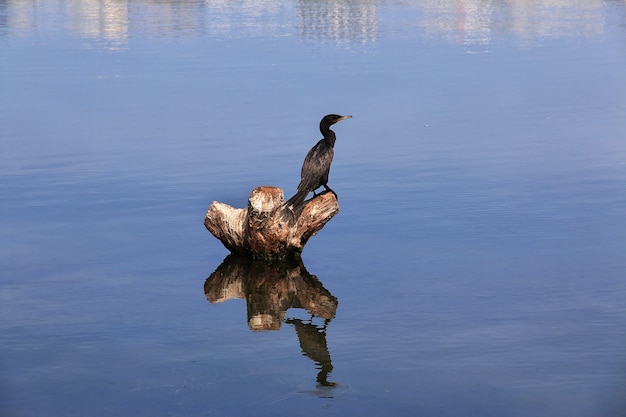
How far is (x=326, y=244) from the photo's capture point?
48.9ft

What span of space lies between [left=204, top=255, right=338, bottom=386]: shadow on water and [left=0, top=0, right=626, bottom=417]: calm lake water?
0.13ft

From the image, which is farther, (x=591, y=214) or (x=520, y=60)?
(x=520, y=60)

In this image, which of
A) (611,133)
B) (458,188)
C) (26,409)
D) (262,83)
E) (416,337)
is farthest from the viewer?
(262,83)

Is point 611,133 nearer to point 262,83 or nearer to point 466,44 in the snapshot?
point 262,83

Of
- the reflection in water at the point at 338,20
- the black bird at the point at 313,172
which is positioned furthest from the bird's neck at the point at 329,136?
the reflection in water at the point at 338,20

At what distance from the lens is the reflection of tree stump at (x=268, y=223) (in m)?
13.7

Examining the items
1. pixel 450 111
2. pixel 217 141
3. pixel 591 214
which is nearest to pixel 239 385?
pixel 591 214

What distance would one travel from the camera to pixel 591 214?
16062mm

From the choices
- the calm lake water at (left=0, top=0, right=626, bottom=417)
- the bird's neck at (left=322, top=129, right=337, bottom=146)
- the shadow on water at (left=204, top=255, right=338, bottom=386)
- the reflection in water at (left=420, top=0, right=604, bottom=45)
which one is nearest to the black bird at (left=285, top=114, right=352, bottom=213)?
the bird's neck at (left=322, top=129, right=337, bottom=146)

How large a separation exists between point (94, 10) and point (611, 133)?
35.5m

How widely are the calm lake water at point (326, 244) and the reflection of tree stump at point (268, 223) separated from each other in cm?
24

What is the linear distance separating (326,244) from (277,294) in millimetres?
1963

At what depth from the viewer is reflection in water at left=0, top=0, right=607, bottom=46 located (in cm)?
4175

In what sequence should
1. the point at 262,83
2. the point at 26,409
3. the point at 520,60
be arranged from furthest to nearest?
1. the point at 520,60
2. the point at 262,83
3. the point at 26,409
